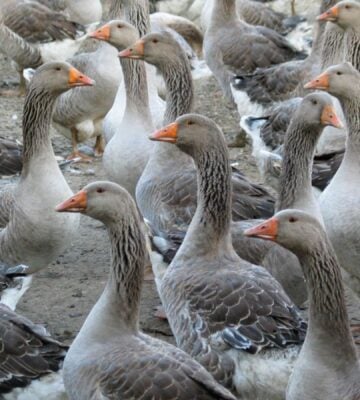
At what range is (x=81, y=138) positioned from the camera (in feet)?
37.8

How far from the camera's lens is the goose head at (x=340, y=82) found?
7691 millimetres

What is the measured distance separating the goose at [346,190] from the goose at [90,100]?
3.51 m

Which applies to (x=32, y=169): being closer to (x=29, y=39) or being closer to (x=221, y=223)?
(x=221, y=223)

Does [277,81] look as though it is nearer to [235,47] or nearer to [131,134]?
[235,47]

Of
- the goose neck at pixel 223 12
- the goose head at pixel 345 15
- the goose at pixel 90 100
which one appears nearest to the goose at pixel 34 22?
the goose neck at pixel 223 12

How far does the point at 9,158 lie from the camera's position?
916 cm

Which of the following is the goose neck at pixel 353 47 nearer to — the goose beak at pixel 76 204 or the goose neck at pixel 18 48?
the goose beak at pixel 76 204

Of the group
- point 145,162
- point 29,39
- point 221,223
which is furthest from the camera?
point 29,39

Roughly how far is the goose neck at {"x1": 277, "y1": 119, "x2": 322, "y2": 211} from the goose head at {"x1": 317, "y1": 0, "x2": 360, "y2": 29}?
1926 millimetres

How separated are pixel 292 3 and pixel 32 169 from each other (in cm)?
906

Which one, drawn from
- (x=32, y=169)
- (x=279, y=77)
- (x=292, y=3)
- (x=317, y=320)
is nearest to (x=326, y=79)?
(x=32, y=169)

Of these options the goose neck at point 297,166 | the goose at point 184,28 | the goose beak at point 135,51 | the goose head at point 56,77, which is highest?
the goose beak at point 135,51

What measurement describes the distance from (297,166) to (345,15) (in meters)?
2.23

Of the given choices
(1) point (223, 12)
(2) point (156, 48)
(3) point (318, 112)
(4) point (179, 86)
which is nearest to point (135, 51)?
(2) point (156, 48)
